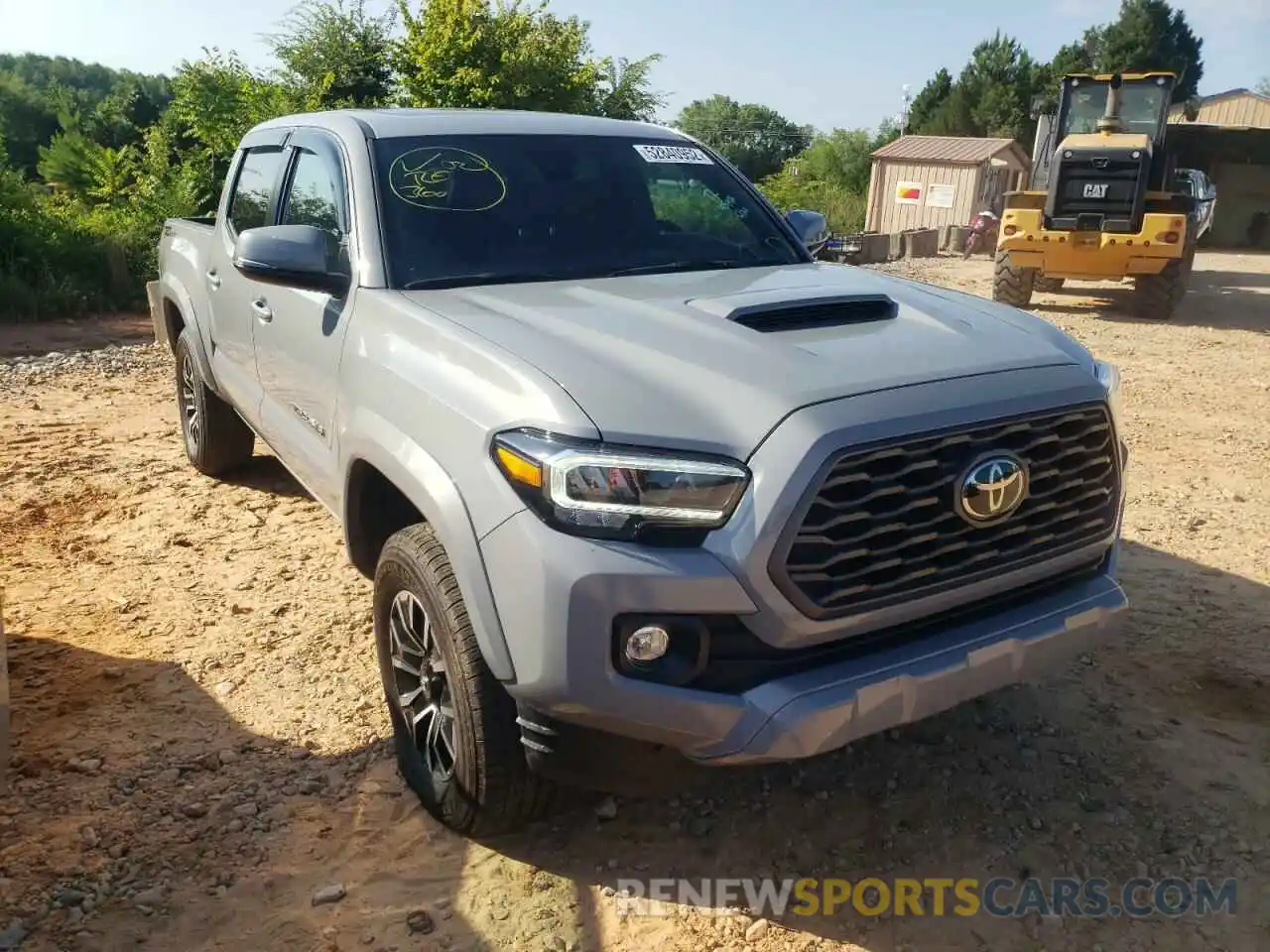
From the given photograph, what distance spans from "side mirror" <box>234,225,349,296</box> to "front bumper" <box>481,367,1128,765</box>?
129cm

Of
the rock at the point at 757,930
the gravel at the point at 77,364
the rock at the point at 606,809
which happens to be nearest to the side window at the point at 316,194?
the rock at the point at 606,809

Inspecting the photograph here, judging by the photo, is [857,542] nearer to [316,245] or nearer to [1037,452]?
[1037,452]

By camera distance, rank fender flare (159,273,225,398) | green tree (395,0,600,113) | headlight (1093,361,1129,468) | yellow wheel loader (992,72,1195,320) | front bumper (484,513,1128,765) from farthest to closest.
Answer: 1. green tree (395,0,600,113)
2. yellow wheel loader (992,72,1195,320)
3. fender flare (159,273,225,398)
4. headlight (1093,361,1129,468)
5. front bumper (484,513,1128,765)

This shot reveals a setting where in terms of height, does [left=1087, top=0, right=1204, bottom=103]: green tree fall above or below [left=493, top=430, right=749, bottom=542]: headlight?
above

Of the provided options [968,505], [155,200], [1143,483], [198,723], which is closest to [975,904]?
[968,505]

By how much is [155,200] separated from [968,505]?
14.6 meters

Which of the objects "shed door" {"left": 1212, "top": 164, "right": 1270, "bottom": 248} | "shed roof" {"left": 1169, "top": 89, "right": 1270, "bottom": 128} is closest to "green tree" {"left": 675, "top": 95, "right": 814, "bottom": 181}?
"shed roof" {"left": 1169, "top": 89, "right": 1270, "bottom": 128}

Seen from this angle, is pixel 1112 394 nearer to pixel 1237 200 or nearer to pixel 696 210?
pixel 696 210

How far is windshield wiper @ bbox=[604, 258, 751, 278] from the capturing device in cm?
331

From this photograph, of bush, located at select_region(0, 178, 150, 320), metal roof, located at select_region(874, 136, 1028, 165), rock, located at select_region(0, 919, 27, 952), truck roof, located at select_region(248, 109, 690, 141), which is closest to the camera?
rock, located at select_region(0, 919, 27, 952)

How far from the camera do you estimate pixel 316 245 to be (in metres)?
3.01

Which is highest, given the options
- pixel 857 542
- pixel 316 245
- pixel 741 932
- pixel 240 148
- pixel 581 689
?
pixel 240 148

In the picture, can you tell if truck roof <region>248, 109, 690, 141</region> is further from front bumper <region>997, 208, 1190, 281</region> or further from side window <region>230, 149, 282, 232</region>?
front bumper <region>997, 208, 1190, 281</region>

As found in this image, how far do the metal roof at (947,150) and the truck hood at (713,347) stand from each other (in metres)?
27.5
